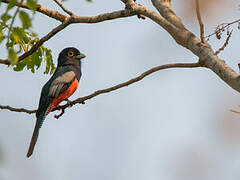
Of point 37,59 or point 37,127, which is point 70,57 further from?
point 37,59

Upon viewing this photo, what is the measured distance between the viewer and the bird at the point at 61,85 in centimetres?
827

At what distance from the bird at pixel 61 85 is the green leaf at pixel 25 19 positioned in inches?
176

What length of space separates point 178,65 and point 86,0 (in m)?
1.49

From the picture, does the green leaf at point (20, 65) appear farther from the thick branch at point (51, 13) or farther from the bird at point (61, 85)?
the bird at point (61, 85)

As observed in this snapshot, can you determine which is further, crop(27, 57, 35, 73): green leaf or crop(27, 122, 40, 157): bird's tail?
crop(27, 122, 40, 157): bird's tail

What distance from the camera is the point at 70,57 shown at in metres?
10.4

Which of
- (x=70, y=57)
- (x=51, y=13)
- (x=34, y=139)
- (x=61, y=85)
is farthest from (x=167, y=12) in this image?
(x=70, y=57)

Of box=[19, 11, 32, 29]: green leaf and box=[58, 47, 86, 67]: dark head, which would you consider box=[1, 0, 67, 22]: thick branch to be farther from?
box=[58, 47, 86, 67]: dark head

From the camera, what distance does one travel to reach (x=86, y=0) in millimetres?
3549

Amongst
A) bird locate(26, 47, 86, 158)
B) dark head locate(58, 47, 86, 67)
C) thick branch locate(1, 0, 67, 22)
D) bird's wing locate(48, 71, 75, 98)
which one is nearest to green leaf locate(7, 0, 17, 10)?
thick branch locate(1, 0, 67, 22)

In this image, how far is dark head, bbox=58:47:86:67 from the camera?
10328 mm

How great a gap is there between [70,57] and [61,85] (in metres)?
1.70

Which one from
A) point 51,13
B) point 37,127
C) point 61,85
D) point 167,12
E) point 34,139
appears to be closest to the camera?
point 167,12

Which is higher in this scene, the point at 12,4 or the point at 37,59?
the point at 12,4
